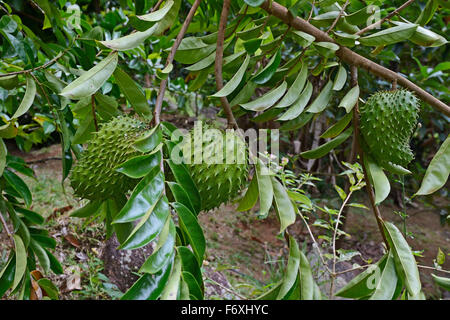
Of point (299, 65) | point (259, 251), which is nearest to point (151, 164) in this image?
point (299, 65)

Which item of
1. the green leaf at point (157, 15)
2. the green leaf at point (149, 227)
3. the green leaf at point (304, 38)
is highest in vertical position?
the green leaf at point (157, 15)

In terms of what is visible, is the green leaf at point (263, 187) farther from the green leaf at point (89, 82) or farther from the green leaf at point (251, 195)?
the green leaf at point (89, 82)

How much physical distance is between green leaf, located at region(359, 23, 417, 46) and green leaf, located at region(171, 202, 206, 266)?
0.56m

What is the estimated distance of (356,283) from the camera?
27.0 inches

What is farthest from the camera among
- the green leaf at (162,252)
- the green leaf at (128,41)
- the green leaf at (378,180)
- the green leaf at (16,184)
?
the green leaf at (16,184)

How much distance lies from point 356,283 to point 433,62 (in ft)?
11.4

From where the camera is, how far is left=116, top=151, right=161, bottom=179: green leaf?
0.57 meters

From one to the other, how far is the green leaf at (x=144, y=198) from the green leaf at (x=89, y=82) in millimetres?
163

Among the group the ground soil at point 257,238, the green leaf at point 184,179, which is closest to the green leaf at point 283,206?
the green leaf at point 184,179

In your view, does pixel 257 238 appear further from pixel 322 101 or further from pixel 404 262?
pixel 404 262

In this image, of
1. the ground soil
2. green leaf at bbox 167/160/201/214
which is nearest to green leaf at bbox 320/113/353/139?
green leaf at bbox 167/160/201/214

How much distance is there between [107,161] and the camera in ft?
2.63

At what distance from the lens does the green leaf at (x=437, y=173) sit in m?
0.70
